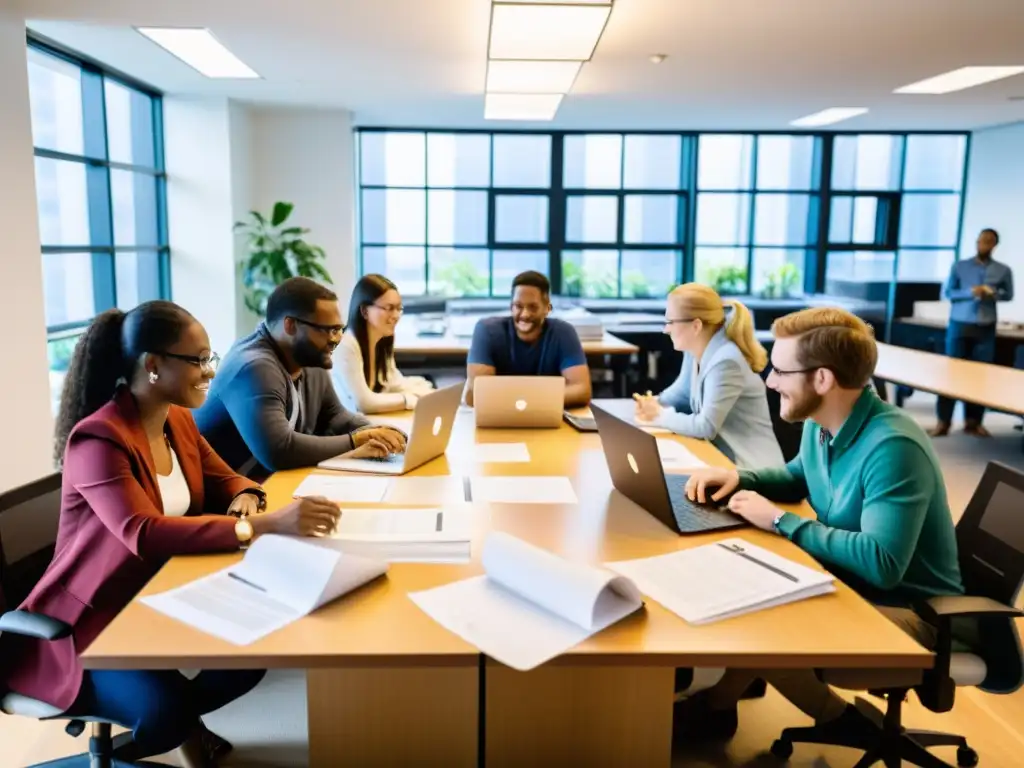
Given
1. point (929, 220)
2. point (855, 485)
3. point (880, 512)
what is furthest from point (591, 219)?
point (880, 512)

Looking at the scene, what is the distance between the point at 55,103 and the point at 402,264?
14.7ft

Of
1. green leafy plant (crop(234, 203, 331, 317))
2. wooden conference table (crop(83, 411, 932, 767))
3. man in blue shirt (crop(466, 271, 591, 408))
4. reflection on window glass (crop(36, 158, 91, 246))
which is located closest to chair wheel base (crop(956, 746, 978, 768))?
wooden conference table (crop(83, 411, 932, 767))

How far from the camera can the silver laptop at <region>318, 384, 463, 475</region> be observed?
2428mm

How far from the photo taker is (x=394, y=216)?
9562 millimetres

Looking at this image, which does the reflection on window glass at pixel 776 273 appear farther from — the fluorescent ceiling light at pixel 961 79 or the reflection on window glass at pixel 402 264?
the reflection on window glass at pixel 402 264

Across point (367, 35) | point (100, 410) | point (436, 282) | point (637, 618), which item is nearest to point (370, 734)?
point (637, 618)

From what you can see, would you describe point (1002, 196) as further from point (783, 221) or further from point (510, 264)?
point (510, 264)

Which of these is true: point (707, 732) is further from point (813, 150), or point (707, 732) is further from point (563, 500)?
point (813, 150)

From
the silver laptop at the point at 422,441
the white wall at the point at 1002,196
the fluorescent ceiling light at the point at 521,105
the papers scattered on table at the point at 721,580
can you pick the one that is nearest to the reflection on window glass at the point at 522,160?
the fluorescent ceiling light at the point at 521,105

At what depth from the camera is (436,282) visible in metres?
9.66

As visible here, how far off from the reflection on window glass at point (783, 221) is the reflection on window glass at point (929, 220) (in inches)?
41.4

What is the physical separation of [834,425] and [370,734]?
48.1 inches

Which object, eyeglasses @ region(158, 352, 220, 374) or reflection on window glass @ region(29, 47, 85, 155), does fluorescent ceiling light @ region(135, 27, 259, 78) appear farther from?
eyeglasses @ region(158, 352, 220, 374)

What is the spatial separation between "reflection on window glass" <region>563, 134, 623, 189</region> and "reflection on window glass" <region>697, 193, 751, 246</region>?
994mm
